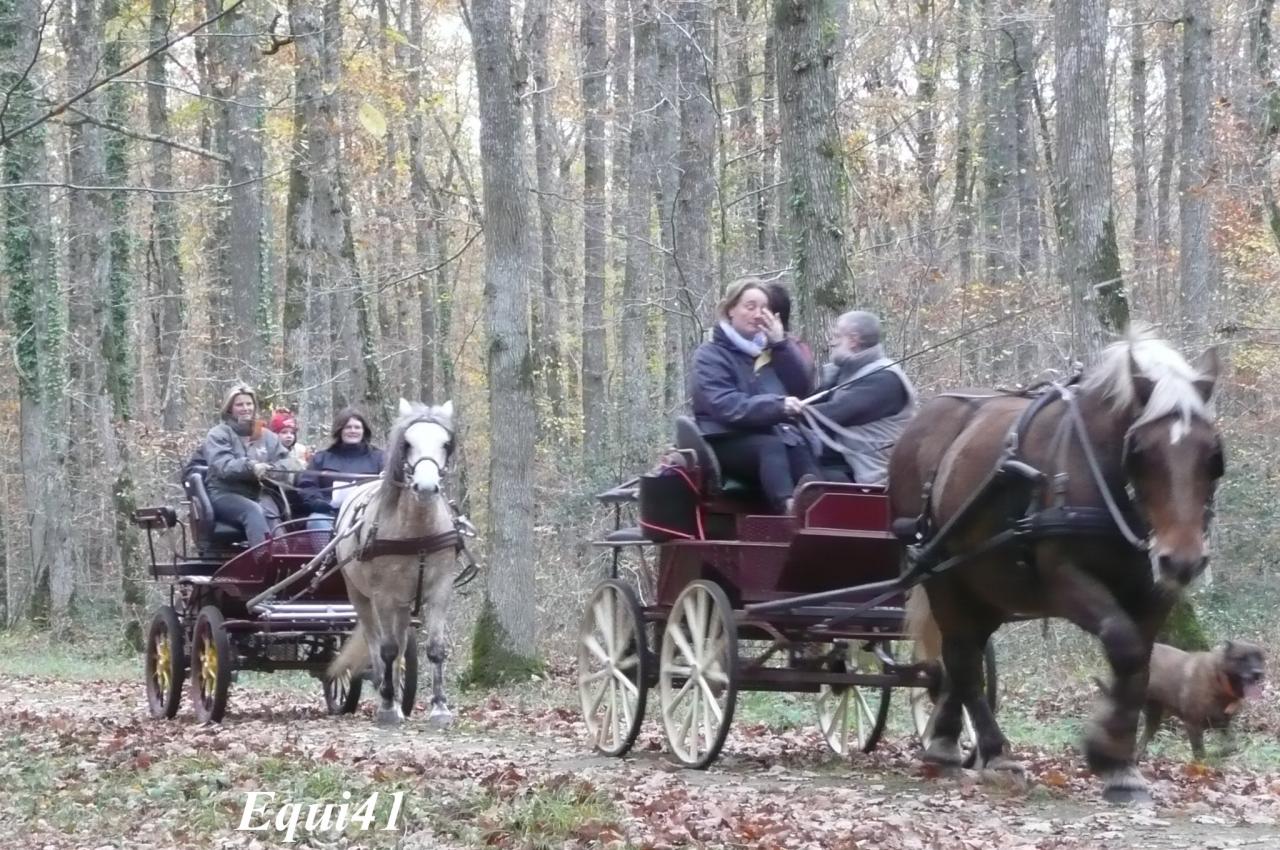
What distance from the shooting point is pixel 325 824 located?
6828 millimetres

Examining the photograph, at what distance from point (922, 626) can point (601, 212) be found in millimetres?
21571

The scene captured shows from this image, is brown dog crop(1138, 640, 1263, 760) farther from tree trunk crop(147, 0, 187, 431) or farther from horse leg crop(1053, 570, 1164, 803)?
tree trunk crop(147, 0, 187, 431)

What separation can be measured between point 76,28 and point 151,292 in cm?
1552

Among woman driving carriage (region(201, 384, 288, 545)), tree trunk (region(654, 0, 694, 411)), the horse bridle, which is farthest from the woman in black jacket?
tree trunk (region(654, 0, 694, 411))

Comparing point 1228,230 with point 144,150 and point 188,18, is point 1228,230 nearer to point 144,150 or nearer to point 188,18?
point 188,18

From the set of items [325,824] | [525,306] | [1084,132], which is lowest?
[325,824]

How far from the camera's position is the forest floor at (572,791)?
6.53 m

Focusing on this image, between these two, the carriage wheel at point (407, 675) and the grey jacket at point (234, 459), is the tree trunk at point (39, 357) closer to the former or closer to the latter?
the grey jacket at point (234, 459)

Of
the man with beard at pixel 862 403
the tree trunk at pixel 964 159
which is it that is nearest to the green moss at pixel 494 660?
the man with beard at pixel 862 403

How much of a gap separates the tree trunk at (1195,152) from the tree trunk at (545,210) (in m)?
9.99

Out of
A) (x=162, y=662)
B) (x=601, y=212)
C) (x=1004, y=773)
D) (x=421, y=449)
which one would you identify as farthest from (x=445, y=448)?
(x=601, y=212)

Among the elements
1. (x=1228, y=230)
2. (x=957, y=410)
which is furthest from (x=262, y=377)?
(x=957, y=410)

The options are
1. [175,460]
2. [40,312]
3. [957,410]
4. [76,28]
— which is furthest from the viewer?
[175,460]

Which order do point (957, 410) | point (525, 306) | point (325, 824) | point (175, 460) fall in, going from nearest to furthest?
point (325, 824)
point (957, 410)
point (525, 306)
point (175, 460)
